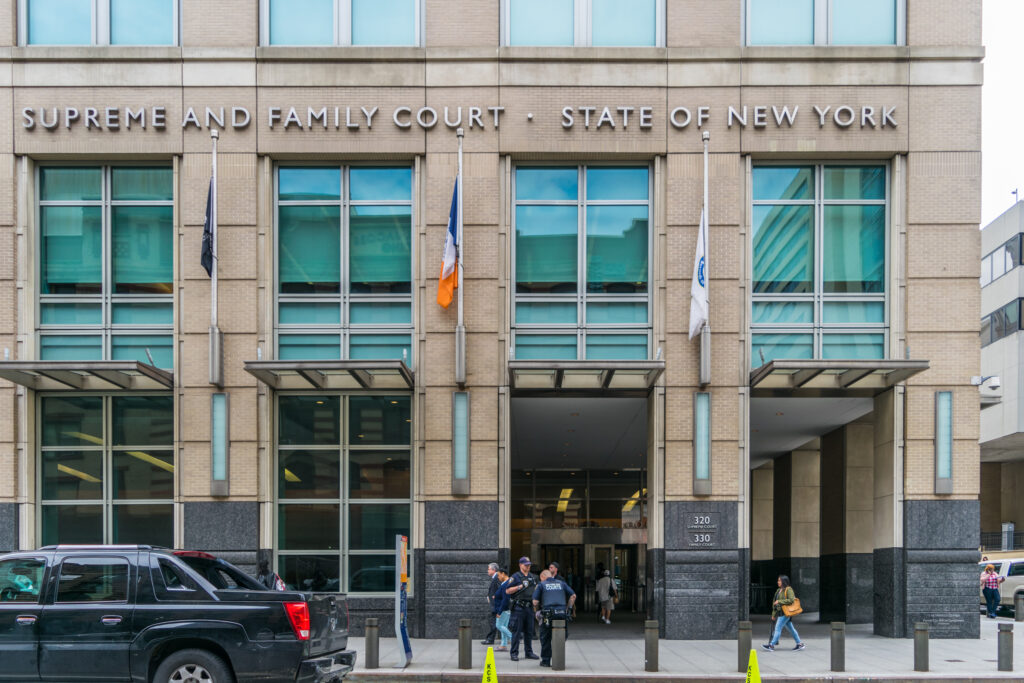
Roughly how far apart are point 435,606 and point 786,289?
30.8 feet

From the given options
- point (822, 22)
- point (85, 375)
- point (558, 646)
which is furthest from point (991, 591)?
point (85, 375)

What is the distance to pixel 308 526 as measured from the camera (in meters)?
19.0

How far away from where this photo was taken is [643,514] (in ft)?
98.5

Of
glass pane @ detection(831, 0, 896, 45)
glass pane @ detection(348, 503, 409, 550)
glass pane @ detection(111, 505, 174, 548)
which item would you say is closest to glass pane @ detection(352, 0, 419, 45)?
glass pane @ detection(831, 0, 896, 45)

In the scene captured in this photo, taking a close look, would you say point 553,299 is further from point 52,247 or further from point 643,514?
point 643,514

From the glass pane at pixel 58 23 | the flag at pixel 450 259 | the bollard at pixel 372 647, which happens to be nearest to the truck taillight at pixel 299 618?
the bollard at pixel 372 647

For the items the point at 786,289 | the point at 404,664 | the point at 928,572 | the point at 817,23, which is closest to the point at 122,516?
the point at 404,664

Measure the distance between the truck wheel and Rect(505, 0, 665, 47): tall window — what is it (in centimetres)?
1363

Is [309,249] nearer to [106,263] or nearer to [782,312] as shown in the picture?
[106,263]

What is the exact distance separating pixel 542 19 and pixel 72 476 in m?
13.2

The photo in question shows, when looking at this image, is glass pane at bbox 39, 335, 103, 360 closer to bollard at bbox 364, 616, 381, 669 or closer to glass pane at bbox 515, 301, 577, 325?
glass pane at bbox 515, 301, 577, 325

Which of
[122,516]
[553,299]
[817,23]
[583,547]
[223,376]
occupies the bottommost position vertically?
[583,547]

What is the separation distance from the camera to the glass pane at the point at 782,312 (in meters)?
19.3

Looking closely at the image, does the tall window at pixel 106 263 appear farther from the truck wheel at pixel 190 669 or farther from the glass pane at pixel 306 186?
the truck wheel at pixel 190 669
